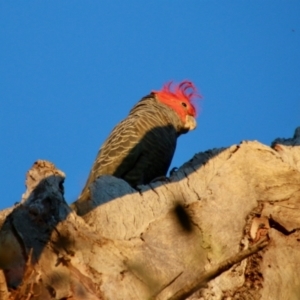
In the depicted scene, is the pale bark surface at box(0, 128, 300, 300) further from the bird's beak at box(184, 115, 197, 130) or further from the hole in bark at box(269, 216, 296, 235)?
the bird's beak at box(184, 115, 197, 130)

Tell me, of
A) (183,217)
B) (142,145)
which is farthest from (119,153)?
(183,217)

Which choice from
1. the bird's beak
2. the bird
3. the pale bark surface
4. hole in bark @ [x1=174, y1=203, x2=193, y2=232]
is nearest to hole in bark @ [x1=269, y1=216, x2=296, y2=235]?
the pale bark surface

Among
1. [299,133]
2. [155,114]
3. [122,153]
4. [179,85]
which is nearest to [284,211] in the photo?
[299,133]

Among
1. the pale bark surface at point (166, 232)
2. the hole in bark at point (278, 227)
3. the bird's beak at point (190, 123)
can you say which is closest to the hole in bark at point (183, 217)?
the pale bark surface at point (166, 232)

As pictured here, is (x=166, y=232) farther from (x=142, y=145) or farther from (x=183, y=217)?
(x=142, y=145)

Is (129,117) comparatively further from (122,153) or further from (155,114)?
(122,153)

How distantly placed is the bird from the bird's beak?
0.45 ft

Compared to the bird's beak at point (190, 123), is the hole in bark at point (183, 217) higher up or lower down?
lower down

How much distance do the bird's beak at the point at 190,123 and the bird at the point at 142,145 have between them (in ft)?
0.45

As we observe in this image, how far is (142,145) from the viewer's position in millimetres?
7922

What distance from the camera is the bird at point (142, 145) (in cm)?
769

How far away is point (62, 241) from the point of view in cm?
425

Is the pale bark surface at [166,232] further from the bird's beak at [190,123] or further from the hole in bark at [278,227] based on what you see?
the bird's beak at [190,123]

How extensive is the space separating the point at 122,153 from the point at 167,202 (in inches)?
113
